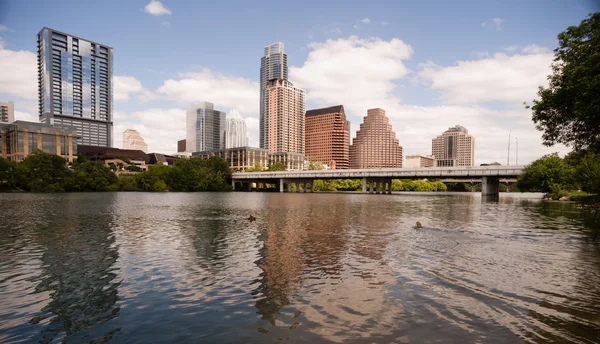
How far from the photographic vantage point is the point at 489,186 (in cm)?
12138

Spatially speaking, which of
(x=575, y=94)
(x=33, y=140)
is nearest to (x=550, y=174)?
(x=575, y=94)

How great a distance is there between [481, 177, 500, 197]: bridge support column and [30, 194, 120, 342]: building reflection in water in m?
120

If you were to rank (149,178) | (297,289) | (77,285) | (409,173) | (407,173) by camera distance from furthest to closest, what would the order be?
(149,178)
(407,173)
(409,173)
(77,285)
(297,289)

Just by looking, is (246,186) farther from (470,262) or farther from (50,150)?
(470,262)

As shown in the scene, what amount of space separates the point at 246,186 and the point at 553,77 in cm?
17344

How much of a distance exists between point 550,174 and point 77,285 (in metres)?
113

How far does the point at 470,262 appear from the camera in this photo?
19156 mm

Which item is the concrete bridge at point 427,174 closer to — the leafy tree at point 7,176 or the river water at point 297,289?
the leafy tree at point 7,176

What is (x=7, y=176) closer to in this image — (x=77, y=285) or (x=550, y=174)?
(x=77, y=285)

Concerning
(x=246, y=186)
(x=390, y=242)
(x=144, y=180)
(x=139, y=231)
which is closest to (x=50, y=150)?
(x=144, y=180)

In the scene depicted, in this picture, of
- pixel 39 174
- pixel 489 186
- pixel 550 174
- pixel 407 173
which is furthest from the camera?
pixel 407 173

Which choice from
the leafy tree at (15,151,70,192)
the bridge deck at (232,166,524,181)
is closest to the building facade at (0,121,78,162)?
the leafy tree at (15,151,70,192)

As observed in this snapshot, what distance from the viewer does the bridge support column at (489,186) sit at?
386ft

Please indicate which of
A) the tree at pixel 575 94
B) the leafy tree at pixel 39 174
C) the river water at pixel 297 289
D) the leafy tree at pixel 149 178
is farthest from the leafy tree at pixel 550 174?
the leafy tree at pixel 39 174
